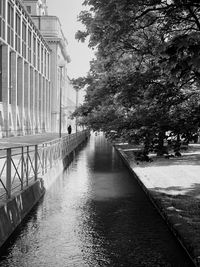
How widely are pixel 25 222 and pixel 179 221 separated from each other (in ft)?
11.6

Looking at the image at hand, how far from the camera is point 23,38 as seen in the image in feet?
216

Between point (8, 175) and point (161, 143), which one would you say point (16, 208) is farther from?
point (161, 143)

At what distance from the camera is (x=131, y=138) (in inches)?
360

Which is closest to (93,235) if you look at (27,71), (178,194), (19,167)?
(19,167)

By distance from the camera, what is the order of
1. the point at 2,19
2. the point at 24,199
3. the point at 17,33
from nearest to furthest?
the point at 24,199, the point at 2,19, the point at 17,33

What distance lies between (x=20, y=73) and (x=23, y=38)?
612 cm

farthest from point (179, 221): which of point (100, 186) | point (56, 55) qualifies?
point (56, 55)

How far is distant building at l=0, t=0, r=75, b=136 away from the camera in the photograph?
51.9m

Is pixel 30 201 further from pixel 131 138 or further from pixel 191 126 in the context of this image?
pixel 191 126

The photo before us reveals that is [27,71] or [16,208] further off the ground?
[27,71]

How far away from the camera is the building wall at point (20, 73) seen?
170ft

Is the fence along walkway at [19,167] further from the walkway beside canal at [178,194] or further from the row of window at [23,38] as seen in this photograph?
the row of window at [23,38]

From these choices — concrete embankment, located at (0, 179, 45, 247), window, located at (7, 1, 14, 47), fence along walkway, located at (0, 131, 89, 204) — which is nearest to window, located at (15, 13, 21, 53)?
window, located at (7, 1, 14, 47)

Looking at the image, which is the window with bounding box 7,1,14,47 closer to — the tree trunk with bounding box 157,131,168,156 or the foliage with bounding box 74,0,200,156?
the foliage with bounding box 74,0,200,156
